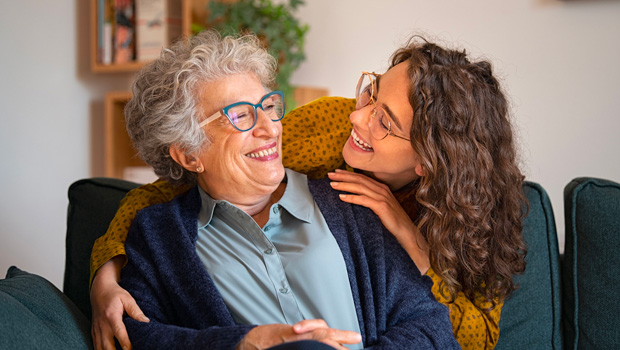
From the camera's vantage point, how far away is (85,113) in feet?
11.8

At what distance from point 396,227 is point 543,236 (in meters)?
0.48

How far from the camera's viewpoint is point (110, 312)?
4.63ft

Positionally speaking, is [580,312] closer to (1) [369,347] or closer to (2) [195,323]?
(1) [369,347]

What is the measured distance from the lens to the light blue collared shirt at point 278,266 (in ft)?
4.80

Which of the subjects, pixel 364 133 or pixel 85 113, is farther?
pixel 85 113

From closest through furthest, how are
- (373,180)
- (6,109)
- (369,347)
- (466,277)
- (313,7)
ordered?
(369,347) < (466,277) < (373,180) < (6,109) < (313,7)

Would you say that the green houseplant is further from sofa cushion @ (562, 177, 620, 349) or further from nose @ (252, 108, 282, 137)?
sofa cushion @ (562, 177, 620, 349)

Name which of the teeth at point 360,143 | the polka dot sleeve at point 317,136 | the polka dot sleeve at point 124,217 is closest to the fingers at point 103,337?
the polka dot sleeve at point 124,217

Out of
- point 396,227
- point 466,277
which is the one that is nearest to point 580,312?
point 466,277

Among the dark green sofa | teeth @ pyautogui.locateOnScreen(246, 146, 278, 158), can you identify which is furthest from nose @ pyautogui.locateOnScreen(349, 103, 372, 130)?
the dark green sofa

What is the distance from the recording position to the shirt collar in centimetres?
157

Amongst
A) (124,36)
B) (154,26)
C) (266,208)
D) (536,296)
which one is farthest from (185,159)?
(124,36)

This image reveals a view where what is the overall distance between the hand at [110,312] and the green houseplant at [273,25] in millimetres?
1794

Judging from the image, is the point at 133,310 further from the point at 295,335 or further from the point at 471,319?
the point at 471,319
